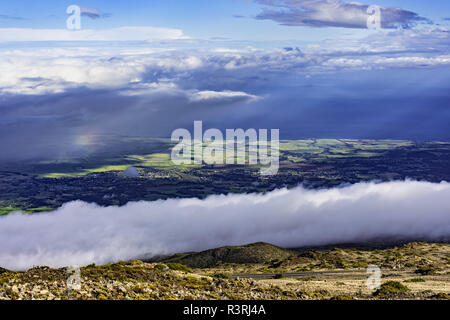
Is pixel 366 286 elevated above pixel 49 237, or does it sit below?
above

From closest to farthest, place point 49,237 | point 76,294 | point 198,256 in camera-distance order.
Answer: point 76,294 → point 198,256 → point 49,237

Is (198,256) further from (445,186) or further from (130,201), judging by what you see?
(445,186)
